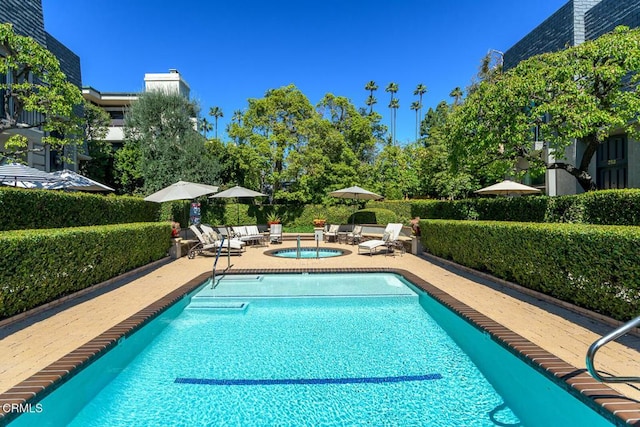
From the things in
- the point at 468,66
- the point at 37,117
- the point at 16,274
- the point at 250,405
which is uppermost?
the point at 468,66

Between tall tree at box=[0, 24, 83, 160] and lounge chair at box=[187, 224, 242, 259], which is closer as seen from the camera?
tall tree at box=[0, 24, 83, 160]

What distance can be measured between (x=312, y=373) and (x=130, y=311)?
348 centimetres

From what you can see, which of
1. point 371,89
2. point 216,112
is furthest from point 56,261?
point 216,112

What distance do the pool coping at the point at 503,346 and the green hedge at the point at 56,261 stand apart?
1656mm

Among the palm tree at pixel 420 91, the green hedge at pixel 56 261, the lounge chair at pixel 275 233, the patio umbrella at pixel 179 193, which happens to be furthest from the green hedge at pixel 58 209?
the palm tree at pixel 420 91

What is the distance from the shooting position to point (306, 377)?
3994mm

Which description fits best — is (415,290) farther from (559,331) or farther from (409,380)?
(409,380)

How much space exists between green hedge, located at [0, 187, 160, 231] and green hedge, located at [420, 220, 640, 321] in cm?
1015

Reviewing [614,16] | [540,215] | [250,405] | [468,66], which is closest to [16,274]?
[250,405]

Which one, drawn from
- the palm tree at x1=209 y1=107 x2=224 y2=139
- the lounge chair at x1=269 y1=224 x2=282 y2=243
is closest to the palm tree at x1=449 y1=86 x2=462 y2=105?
the lounge chair at x1=269 y1=224 x2=282 y2=243

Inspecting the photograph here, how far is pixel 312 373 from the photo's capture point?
4090 millimetres

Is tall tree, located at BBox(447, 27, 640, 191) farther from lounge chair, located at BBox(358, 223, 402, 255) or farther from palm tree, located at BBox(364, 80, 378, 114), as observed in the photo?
palm tree, located at BBox(364, 80, 378, 114)

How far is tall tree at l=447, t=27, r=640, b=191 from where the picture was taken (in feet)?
27.0

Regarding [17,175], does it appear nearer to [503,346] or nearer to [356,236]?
[356,236]
